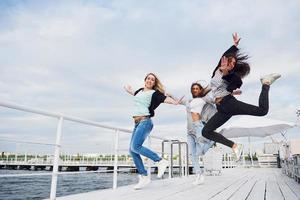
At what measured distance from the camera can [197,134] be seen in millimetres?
4148

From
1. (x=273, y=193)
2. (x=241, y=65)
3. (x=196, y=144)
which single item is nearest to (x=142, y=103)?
(x=241, y=65)

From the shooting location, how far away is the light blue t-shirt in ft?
10.6

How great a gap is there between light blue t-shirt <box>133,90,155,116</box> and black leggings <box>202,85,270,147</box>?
84cm

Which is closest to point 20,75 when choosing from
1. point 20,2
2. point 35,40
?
point 35,40

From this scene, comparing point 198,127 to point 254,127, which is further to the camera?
point 254,127

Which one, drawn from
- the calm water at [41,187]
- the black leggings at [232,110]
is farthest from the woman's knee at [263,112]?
the calm water at [41,187]

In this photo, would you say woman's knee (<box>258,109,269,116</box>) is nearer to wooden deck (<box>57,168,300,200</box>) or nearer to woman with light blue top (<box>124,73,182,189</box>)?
wooden deck (<box>57,168,300,200</box>)

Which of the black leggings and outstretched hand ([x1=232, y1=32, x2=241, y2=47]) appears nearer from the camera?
the black leggings

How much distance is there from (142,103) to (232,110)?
1.13m

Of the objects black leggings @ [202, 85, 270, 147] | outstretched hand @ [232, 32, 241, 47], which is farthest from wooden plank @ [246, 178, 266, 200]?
outstretched hand @ [232, 32, 241, 47]

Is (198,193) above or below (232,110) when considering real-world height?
below

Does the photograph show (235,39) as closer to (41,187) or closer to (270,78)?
(270,78)

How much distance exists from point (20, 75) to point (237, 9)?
32778mm

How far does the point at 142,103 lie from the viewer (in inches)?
128
